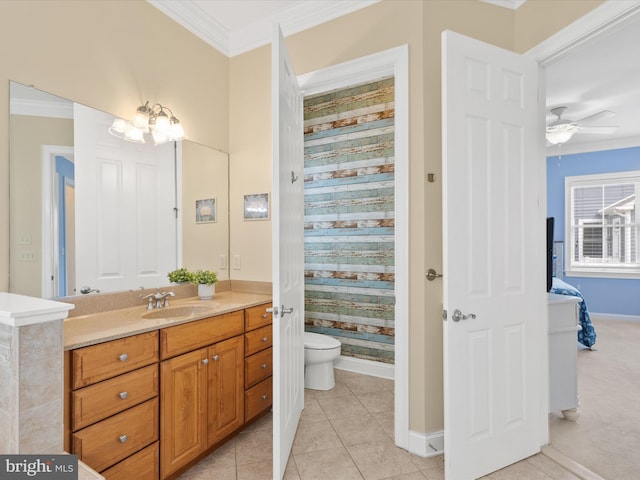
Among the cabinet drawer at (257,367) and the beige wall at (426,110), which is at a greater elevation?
the beige wall at (426,110)

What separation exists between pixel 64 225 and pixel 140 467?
1247 mm

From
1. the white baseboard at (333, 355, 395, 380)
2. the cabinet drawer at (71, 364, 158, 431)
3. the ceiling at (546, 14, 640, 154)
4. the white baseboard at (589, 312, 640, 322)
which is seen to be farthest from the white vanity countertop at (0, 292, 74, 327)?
the white baseboard at (589, 312, 640, 322)

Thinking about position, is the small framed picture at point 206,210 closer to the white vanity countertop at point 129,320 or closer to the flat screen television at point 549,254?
the white vanity countertop at point 129,320

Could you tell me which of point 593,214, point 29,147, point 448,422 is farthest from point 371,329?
point 593,214

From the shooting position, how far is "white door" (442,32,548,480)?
170 cm

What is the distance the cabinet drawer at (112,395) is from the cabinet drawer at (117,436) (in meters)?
0.03

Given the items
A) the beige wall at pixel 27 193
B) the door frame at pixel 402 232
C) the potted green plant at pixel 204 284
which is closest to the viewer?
the beige wall at pixel 27 193

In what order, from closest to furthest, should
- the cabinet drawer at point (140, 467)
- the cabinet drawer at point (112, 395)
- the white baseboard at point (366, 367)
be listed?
the cabinet drawer at point (112, 395), the cabinet drawer at point (140, 467), the white baseboard at point (366, 367)

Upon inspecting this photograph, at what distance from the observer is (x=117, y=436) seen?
1.44 metres

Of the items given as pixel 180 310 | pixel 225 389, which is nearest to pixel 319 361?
pixel 225 389

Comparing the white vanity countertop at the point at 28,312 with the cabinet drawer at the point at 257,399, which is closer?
the white vanity countertop at the point at 28,312

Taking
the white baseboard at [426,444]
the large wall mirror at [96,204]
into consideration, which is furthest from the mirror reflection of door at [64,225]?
the white baseboard at [426,444]

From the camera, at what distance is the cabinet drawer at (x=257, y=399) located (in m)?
2.14

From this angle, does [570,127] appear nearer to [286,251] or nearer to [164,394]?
[286,251]
